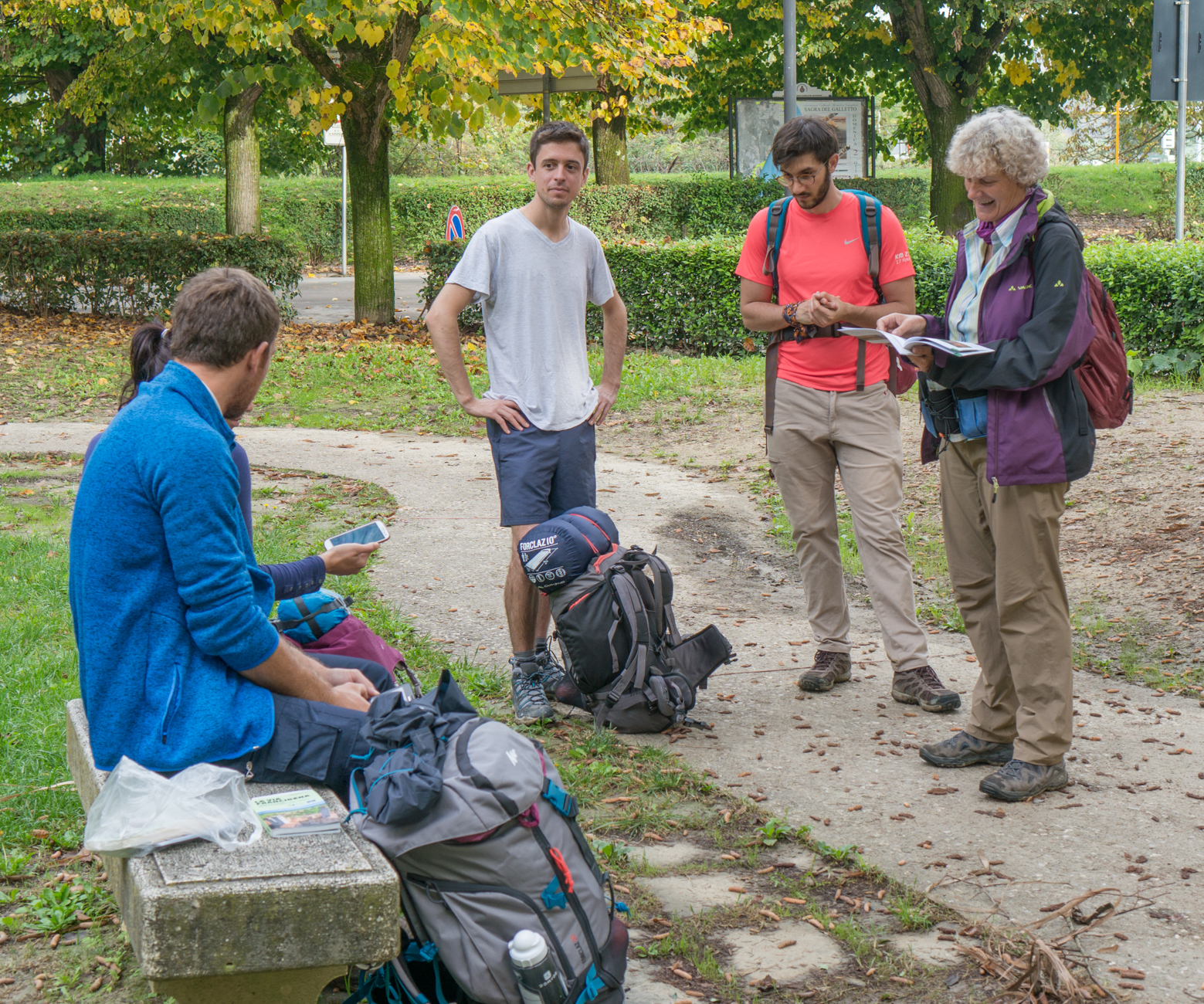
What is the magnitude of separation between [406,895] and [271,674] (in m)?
0.58

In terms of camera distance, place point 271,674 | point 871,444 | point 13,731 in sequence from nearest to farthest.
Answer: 1. point 271,674
2. point 13,731
3. point 871,444

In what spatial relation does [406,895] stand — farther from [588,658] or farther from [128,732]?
[588,658]

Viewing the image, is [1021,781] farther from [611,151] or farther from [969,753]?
[611,151]

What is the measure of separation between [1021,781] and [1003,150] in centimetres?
190

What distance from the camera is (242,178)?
22.0 metres

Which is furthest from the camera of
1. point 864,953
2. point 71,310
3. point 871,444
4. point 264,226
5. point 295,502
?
point 264,226

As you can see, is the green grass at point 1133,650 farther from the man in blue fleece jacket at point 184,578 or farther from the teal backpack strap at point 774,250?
the man in blue fleece jacket at point 184,578

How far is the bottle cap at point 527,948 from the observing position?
2486 millimetres

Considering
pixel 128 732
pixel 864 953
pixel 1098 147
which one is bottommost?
pixel 864 953

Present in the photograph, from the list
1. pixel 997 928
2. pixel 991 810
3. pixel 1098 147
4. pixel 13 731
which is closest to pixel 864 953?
pixel 997 928

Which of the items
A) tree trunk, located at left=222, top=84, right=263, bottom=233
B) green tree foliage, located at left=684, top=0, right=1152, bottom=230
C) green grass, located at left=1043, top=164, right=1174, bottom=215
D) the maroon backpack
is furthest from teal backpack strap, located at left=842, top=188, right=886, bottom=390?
green grass, located at left=1043, top=164, right=1174, bottom=215

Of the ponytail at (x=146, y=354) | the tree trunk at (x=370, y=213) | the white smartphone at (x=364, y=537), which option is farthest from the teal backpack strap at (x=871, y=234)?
the tree trunk at (x=370, y=213)

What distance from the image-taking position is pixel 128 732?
8.61 ft

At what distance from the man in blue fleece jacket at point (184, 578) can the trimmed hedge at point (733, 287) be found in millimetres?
9195
